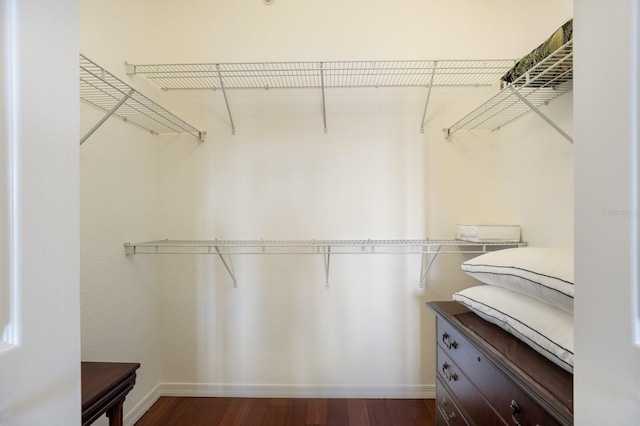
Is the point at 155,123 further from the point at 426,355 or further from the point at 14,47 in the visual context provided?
the point at 426,355

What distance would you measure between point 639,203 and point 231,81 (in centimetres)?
188

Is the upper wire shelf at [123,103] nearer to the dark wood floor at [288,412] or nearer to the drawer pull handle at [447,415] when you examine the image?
the dark wood floor at [288,412]

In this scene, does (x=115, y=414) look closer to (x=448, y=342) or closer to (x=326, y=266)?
(x=326, y=266)

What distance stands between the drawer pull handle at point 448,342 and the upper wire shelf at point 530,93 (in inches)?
39.1

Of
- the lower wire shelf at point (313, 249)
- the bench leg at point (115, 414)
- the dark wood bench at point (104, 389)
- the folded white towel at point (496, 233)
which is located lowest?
the bench leg at point (115, 414)

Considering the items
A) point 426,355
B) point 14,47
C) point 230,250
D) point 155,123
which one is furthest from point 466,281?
point 155,123

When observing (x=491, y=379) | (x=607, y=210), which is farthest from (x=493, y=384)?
(x=607, y=210)

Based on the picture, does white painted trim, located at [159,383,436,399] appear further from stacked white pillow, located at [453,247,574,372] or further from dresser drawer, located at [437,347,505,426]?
stacked white pillow, located at [453,247,574,372]

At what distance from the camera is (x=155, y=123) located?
64.6 inches

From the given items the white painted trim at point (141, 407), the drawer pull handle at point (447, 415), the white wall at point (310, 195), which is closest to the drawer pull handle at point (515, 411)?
the drawer pull handle at point (447, 415)

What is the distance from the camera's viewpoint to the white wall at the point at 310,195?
5.69 ft

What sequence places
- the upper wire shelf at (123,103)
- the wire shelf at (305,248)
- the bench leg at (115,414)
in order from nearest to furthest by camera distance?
1. the bench leg at (115,414)
2. the upper wire shelf at (123,103)
3. the wire shelf at (305,248)

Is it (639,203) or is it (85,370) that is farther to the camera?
(85,370)

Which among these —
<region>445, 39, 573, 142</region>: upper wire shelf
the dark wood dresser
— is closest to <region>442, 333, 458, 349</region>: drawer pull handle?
the dark wood dresser
